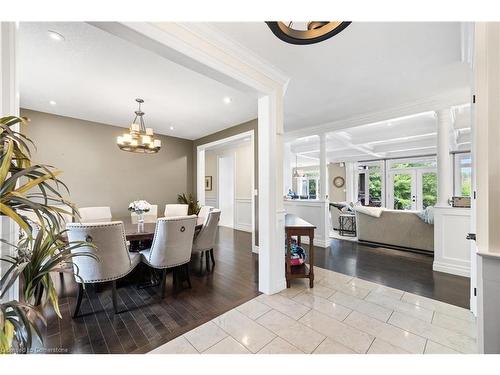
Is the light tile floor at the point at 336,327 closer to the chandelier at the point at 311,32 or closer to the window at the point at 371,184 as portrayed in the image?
the chandelier at the point at 311,32

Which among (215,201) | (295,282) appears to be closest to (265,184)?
(295,282)

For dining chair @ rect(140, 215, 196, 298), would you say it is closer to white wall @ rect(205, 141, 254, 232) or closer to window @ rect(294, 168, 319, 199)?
white wall @ rect(205, 141, 254, 232)

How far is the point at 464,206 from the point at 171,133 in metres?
5.70

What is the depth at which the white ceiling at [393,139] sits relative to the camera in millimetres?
4480

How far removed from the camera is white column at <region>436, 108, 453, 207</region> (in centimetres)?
306

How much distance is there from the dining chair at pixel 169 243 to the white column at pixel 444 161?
11.7 ft

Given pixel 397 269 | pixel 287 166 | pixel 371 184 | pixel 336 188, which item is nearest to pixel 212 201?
pixel 287 166

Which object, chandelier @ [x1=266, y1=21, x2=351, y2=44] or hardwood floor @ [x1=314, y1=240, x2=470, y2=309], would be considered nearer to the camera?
chandelier @ [x1=266, y1=21, x2=351, y2=44]

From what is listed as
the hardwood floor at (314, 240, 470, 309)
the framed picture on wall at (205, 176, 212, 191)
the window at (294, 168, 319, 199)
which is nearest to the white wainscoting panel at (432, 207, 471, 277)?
the hardwood floor at (314, 240, 470, 309)

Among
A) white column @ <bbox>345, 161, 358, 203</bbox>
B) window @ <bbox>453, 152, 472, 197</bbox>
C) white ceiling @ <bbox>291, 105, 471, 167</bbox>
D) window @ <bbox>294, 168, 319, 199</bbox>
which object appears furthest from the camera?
window @ <bbox>294, 168, 319, 199</bbox>

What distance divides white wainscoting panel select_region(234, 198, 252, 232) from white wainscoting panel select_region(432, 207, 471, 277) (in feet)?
13.1

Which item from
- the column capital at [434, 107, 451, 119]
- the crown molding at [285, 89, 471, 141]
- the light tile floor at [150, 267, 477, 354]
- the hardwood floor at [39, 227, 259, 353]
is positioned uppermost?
the crown molding at [285, 89, 471, 141]

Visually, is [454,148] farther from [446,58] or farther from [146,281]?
[146,281]

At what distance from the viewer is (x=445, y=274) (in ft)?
9.55
